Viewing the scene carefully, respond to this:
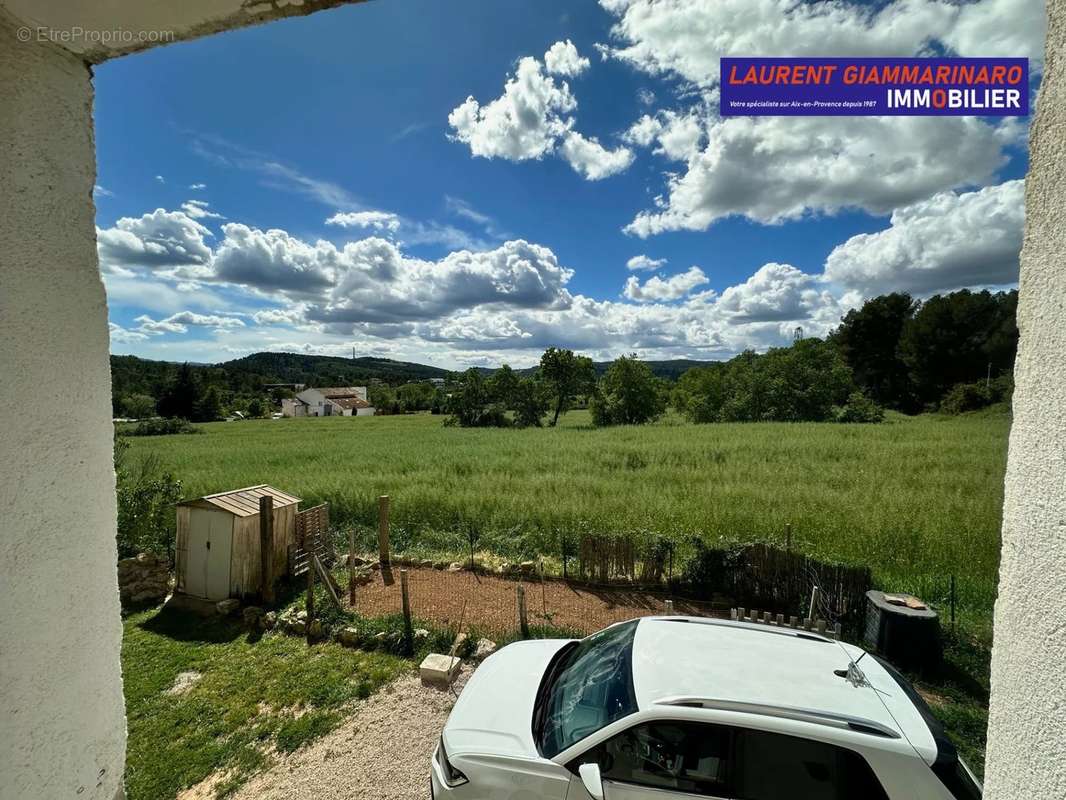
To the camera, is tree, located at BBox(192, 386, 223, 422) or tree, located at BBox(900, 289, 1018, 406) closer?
tree, located at BBox(900, 289, 1018, 406)

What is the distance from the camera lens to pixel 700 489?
14.7 meters

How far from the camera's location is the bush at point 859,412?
36.7 metres

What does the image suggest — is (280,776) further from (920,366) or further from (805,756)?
(920,366)

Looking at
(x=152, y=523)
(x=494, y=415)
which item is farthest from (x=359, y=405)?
(x=152, y=523)

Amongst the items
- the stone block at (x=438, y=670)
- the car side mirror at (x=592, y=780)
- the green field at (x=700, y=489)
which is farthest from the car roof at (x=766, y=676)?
the green field at (x=700, y=489)

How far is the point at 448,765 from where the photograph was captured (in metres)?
3.38

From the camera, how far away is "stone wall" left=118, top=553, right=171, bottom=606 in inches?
332

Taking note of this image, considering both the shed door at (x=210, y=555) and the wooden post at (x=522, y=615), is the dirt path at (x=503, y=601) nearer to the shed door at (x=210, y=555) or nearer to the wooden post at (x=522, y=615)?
the wooden post at (x=522, y=615)

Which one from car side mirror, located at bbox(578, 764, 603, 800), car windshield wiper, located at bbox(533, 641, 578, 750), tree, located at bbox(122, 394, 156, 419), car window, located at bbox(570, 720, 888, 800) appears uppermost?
car window, located at bbox(570, 720, 888, 800)

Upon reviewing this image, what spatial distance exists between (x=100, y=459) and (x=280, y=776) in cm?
462

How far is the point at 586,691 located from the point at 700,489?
1211 cm

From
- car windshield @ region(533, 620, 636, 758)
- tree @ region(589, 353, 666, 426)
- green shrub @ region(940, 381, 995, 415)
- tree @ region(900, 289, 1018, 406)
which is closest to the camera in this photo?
car windshield @ region(533, 620, 636, 758)

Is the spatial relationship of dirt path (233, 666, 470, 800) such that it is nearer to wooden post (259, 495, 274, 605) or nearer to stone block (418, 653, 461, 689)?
stone block (418, 653, 461, 689)

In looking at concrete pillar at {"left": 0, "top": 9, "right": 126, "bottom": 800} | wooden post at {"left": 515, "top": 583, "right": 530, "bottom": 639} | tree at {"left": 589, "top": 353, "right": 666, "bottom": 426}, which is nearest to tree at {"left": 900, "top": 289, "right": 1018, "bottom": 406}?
tree at {"left": 589, "top": 353, "right": 666, "bottom": 426}
